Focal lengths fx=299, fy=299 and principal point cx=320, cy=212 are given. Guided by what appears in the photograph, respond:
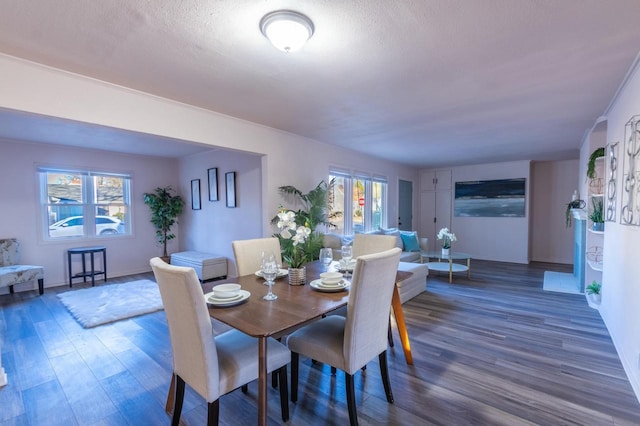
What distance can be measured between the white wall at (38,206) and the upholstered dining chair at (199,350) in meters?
4.88

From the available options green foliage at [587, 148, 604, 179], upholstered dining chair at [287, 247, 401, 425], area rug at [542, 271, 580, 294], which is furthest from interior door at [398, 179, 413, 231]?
upholstered dining chair at [287, 247, 401, 425]

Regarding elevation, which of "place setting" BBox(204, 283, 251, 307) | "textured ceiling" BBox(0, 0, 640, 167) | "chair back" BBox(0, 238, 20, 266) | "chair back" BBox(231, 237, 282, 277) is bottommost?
"chair back" BBox(0, 238, 20, 266)

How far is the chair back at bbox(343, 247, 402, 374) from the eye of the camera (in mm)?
1617

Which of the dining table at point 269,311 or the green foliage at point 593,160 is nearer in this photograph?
the dining table at point 269,311

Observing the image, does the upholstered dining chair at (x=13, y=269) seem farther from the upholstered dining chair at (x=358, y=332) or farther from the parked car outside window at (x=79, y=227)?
the upholstered dining chair at (x=358, y=332)

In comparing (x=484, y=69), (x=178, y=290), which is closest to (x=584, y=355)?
(x=484, y=69)

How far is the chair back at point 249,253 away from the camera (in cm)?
259

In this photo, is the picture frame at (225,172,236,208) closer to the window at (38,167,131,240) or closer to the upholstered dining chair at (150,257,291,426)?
the window at (38,167,131,240)

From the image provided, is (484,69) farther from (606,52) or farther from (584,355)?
(584,355)

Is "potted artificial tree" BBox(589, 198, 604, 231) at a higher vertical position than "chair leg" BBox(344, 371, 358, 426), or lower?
higher

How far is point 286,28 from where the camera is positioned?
5.49ft

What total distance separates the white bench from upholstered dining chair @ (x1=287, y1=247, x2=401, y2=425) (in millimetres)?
3330

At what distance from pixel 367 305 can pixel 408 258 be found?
12.8 feet

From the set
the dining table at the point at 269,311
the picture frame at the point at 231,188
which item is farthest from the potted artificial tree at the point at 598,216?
the picture frame at the point at 231,188
